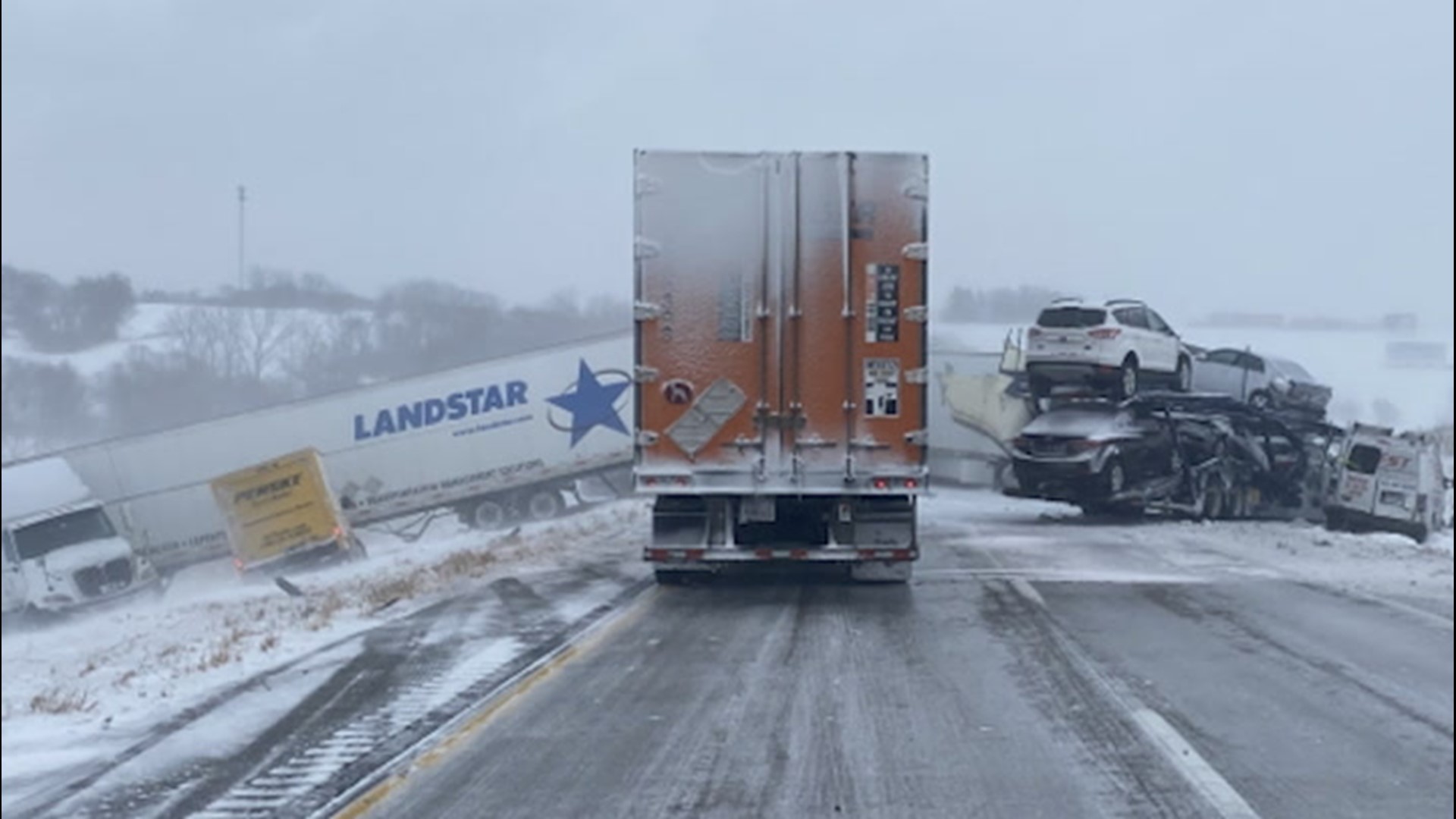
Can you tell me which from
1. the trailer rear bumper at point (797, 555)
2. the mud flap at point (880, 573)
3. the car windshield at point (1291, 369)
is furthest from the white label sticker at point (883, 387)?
the car windshield at point (1291, 369)

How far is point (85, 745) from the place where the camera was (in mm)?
8820

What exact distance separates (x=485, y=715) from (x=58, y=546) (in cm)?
2650

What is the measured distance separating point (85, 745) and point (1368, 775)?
6.47 metres

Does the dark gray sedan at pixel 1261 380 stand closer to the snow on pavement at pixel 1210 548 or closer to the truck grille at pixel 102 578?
the snow on pavement at pixel 1210 548

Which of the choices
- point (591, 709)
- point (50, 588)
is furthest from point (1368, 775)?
point (50, 588)

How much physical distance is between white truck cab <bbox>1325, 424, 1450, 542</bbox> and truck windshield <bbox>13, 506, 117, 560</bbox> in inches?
1161

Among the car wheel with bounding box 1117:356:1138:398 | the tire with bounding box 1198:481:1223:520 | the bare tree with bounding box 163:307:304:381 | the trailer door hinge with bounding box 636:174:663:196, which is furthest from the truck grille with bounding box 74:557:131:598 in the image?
the car wheel with bounding box 1117:356:1138:398

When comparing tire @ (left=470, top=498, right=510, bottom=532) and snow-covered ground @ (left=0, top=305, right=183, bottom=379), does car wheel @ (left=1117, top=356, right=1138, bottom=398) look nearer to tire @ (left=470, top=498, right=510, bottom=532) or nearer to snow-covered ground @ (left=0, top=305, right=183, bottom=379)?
snow-covered ground @ (left=0, top=305, right=183, bottom=379)

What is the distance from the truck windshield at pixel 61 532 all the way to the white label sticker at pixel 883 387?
23821 mm

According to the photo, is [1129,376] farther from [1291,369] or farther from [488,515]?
[488,515]

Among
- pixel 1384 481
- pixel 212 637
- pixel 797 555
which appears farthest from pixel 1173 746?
pixel 212 637

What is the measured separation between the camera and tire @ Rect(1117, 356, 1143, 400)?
7109 mm

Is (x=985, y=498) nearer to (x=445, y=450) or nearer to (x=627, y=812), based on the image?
(x=627, y=812)

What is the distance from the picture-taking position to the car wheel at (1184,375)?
6977 millimetres
